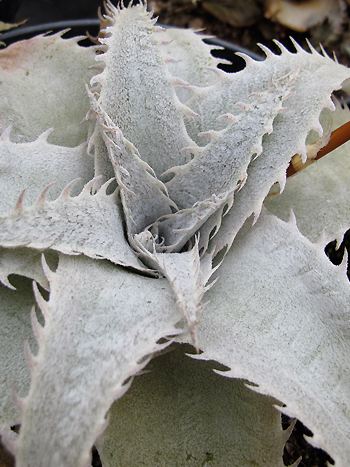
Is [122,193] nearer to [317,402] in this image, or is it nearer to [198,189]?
[198,189]

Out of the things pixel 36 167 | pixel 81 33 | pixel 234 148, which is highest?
pixel 234 148

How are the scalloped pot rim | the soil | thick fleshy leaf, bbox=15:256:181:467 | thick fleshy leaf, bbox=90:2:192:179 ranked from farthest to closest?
the soil → the scalloped pot rim → thick fleshy leaf, bbox=90:2:192:179 → thick fleshy leaf, bbox=15:256:181:467

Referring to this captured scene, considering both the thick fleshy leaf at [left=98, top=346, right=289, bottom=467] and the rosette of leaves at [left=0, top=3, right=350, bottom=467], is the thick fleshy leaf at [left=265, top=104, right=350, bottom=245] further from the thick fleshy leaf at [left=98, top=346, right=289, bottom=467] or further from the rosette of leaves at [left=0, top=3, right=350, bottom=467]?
the thick fleshy leaf at [left=98, top=346, right=289, bottom=467]

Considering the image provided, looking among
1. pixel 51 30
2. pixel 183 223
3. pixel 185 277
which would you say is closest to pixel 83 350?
pixel 185 277

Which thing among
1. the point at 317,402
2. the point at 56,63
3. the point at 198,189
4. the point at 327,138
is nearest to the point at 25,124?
the point at 56,63

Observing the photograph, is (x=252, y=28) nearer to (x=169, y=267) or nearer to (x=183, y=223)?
(x=183, y=223)

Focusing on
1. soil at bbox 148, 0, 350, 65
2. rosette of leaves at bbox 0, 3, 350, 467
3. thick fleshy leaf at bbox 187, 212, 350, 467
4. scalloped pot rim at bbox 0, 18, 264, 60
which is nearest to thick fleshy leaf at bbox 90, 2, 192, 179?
rosette of leaves at bbox 0, 3, 350, 467
